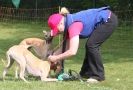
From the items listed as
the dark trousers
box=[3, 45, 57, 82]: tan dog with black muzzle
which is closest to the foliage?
the dark trousers

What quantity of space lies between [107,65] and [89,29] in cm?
280

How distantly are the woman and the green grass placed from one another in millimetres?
356

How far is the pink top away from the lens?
24.4 ft

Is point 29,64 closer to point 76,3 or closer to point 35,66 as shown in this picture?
point 35,66

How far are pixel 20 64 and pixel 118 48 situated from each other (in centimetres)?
684

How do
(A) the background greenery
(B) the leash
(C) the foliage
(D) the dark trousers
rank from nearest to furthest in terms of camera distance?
(A) the background greenery, (D) the dark trousers, (B) the leash, (C) the foliage

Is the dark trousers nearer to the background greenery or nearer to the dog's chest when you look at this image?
the background greenery

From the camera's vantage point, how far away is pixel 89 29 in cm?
779

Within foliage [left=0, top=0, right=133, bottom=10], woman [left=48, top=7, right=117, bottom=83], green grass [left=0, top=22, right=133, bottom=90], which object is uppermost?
woman [left=48, top=7, right=117, bottom=83]

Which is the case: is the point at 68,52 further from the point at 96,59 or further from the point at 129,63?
the point at 129,63

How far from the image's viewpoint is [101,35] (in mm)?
7914

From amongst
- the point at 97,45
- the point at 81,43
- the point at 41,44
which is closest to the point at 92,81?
the point at 97,45

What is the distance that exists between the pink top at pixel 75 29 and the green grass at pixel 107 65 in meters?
0.86

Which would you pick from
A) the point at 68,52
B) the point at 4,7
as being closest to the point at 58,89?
the point at 68,52
